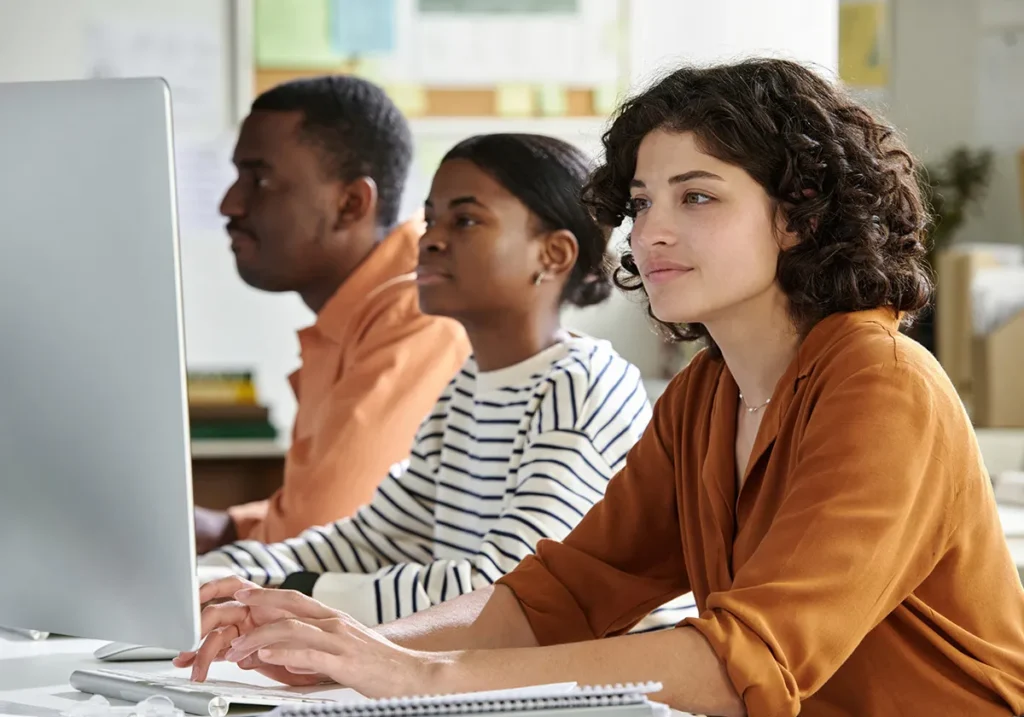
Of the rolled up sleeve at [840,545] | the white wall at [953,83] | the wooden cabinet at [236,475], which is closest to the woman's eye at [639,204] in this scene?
the rolled up sleeve at [840,545]

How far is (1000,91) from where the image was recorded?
16.1 feet

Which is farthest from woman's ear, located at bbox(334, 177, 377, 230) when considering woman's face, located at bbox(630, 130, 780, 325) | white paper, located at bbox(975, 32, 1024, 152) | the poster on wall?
white paper, located at bbox(975, 32, 1024, 152)

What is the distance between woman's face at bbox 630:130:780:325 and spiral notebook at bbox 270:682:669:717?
47cm

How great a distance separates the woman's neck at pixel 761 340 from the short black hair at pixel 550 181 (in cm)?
48

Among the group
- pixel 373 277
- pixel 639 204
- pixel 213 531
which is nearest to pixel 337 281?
pixel 373 277

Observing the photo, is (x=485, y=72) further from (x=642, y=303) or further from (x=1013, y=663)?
(x=1013, y=663)

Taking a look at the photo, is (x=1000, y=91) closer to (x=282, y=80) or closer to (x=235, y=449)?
(x=282, y=80)

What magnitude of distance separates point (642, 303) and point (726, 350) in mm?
307

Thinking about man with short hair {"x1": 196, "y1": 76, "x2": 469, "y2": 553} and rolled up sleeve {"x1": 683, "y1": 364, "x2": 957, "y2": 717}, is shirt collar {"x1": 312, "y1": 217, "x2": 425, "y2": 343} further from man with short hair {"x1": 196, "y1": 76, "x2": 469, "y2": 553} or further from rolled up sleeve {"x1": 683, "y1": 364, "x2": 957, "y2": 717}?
rolled up sleeve {"x1": 683, "y1": 364, "x2": 957, "y2": 717}

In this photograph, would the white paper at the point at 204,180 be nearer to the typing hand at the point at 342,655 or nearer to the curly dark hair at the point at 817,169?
the curly dark hair at the point at 817,169

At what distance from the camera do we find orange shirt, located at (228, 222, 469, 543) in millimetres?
2021

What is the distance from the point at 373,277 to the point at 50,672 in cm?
120

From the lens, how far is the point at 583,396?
1571mm

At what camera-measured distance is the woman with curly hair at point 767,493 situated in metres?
0.99
